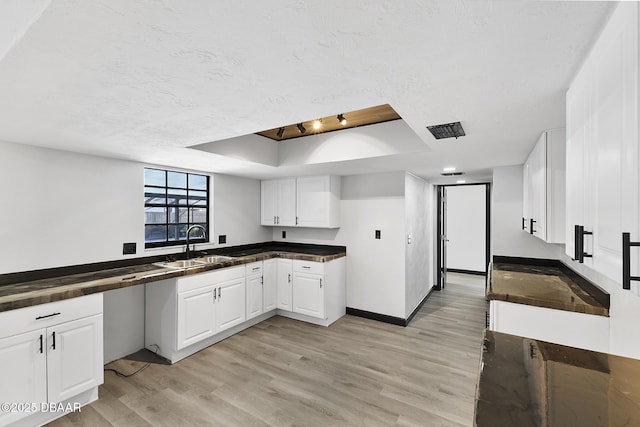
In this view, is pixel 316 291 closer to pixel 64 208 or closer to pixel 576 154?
pixel 64 208

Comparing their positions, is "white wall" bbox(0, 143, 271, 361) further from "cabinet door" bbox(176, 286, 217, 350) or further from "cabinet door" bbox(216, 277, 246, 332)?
"cabinet door" bbox(216, 277, 246, 332)

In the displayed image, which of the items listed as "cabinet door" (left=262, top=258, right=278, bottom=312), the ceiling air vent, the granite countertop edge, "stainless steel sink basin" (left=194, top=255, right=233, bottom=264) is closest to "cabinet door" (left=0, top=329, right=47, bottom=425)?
the granite countertop edge

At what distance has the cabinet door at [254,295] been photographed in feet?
12.4

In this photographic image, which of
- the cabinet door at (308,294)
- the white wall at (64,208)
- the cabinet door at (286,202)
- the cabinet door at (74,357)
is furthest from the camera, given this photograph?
the cabinet door at (286,202)

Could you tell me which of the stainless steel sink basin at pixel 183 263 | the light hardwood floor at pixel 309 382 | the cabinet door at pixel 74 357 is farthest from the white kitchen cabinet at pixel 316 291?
the cabinet door at pixel 74 357

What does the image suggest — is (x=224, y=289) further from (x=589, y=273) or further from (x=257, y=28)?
(x=589, y=273)

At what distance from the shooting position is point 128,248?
3.10 metres

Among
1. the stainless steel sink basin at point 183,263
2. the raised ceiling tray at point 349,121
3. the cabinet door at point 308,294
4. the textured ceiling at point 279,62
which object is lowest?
the cabinet door at point 308,294

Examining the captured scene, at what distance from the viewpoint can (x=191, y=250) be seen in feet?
12.2

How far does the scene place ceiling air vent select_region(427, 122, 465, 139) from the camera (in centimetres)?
193

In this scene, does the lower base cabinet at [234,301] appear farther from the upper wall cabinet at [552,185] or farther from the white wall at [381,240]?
the upper wall cabinet at [552,185]

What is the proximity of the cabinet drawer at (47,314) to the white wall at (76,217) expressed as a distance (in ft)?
2.10

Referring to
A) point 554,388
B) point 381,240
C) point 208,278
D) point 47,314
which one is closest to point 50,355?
point 47,314

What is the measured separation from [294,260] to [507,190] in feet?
9.49
